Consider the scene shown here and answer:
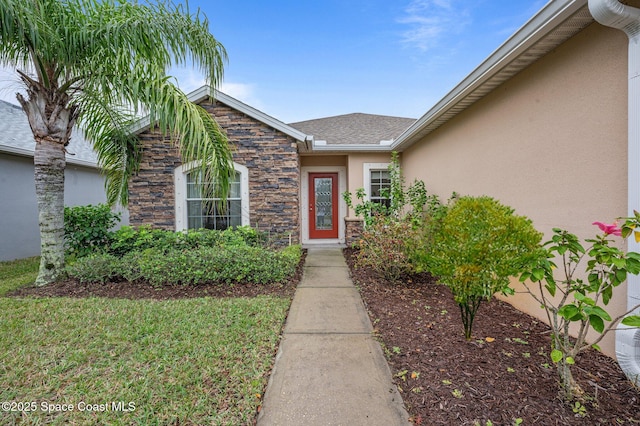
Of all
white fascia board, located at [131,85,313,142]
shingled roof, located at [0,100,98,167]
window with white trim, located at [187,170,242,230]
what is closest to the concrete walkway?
window with white trim, located at [187,170,242,230]

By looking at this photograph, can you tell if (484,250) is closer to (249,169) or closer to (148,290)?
(148,290)

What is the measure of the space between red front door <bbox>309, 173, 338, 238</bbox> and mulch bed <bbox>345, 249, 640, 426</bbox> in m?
5.96

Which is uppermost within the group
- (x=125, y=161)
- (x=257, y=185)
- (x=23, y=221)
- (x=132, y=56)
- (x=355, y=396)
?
(x=132, y=56)

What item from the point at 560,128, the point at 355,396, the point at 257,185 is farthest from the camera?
the point at 257,185

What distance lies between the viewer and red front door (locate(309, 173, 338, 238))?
9695 mm

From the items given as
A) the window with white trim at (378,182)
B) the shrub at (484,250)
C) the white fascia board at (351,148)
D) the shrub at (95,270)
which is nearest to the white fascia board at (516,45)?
the shrub at (484,250)

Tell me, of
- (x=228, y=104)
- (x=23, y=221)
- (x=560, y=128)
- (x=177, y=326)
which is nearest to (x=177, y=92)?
(x=228, y=104)

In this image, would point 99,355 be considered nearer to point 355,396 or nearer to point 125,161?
point 355,396

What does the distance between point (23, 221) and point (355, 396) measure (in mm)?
10816

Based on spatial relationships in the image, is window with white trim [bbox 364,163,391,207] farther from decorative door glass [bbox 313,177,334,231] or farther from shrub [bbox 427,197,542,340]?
shrub [bbox 427,197,542,340]

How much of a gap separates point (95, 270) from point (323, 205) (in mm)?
6408

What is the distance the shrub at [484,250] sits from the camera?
256 centimetres

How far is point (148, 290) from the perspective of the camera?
5.09 meters

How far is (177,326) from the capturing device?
356cm
